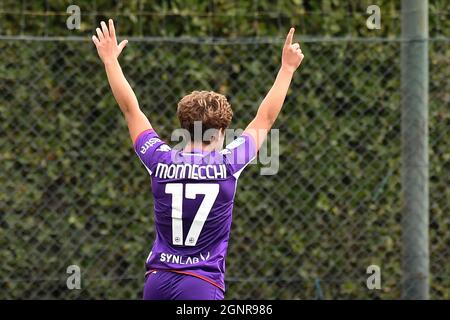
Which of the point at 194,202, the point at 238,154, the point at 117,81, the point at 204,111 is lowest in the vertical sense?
the point at 194,202

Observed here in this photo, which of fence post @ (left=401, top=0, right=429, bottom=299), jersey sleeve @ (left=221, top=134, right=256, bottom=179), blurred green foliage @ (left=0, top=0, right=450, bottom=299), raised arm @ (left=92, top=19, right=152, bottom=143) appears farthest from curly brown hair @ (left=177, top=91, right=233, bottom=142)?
fence post @ (left=401, top=0, right=429, bottom=299)

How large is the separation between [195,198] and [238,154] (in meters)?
0.29

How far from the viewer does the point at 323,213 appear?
21.2ft

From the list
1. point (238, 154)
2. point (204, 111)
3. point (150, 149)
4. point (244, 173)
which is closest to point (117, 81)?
point (150, 149)

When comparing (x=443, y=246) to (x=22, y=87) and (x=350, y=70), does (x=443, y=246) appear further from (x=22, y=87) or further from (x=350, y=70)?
(x=22, y=87)

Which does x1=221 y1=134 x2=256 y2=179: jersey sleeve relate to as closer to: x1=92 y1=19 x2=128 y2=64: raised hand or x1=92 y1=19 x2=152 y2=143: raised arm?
x1=92 y1=19 x2=152 y2=143: raised arm

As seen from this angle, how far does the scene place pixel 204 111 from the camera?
4684 mm

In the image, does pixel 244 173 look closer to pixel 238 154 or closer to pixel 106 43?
pixel 238 154

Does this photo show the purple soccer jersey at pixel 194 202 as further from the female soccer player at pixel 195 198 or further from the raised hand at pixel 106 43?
the raised hand at pixel 106 43

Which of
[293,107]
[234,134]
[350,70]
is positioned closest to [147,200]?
[234,134]

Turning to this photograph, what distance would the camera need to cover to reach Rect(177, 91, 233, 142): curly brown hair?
468cm

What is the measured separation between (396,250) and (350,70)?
121cm

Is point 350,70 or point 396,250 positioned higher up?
point 350,70
